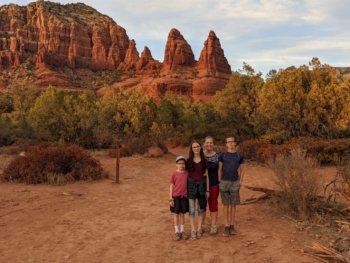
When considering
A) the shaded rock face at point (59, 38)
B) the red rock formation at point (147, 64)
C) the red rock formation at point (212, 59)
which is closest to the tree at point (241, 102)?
the red rock formation at point (212, 59)

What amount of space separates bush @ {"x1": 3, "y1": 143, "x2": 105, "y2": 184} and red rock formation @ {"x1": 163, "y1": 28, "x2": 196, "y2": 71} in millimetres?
81434

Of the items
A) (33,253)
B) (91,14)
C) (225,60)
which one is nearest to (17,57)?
(91,14)

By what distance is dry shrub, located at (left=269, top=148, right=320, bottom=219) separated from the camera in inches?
285

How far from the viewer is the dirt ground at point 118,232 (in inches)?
219

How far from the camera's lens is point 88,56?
107000 mm

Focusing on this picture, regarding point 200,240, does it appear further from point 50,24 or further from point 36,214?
point 50,24

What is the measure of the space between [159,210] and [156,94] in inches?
2662

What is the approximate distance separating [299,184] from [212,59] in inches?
3379

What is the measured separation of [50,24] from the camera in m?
107

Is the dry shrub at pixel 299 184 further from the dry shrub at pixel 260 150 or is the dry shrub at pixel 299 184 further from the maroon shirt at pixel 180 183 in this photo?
the dry shrub at pixel 260 150

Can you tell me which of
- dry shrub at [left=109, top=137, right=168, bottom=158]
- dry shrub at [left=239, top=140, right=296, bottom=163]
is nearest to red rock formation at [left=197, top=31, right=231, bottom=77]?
dry shrub at [left=109, top=137, right=168, bottom=158]

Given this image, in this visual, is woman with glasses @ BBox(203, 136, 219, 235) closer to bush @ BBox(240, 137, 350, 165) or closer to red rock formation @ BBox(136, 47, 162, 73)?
bush @ BBox(240, 137, 350, 165)

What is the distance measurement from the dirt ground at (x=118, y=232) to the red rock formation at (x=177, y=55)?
8475 centimetres

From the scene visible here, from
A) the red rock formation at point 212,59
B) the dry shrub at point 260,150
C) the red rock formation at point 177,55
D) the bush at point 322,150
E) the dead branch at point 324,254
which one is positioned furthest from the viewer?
the red rock formation at point 177,55
